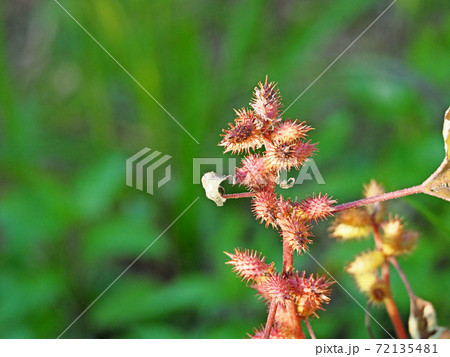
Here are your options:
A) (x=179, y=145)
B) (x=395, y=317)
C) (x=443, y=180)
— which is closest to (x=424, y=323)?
(x=395, y=317)

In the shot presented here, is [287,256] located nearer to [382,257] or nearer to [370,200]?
[370,200]

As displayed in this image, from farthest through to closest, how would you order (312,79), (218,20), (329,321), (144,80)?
1. (218,20)
2. (312,79)
3. (144,80)
4. (329,321)

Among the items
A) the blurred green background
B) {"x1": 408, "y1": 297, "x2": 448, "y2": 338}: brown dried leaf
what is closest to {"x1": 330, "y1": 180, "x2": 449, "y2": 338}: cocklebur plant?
{"x1": 408, "y1": 297, "x2": 448, "y2": 338}: brown dried leaf

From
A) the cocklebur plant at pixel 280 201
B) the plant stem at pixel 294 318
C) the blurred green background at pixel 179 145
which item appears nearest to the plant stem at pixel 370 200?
the cocklebur plant at pixel 280 201

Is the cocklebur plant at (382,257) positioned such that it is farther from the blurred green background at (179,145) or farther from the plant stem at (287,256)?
the blurred green background at (179,145)

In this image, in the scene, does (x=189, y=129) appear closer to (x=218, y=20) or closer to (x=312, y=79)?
(x=312, y=79)

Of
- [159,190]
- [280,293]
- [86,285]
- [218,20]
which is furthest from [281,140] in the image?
[218,20]
